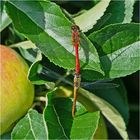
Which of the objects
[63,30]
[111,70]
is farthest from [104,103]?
[63,30]

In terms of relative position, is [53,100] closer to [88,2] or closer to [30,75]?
[30,75]

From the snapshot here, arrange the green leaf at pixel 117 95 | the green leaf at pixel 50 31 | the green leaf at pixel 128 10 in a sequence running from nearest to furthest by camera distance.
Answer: the green leaf at pixel 50 31
the green leaf at pixel 128 10
the green leaf at pixel 117 95

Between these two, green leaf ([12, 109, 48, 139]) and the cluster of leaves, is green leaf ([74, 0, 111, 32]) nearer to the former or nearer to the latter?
the cluster of leaves

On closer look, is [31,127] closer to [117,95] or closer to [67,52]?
[67,52]

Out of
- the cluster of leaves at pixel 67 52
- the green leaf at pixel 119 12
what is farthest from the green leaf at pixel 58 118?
the green leaf at pixel 119 12

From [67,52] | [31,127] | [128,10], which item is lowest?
[31,127]

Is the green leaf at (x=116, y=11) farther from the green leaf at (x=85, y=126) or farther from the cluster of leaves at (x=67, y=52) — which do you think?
the green leaf at (x=85, y=126)

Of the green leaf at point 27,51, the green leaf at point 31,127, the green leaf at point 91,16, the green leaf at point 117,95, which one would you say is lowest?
the green leaf at point 31,127

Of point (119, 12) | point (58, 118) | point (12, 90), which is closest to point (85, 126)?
point (58, 118)
